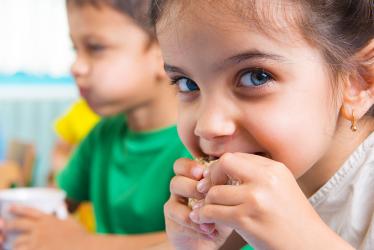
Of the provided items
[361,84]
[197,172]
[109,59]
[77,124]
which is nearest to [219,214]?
[197,172]

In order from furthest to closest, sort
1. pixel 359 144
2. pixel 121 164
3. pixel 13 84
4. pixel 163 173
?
pixel 13 84
pixel 121 164
pixel 163 173
pixel 359 144

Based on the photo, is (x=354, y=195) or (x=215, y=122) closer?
(x=215, y=122)

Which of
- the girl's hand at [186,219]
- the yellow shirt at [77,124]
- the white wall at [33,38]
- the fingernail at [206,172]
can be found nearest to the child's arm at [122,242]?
the girl's hand at [186,219]

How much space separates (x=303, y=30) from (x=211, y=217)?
0.27 metres

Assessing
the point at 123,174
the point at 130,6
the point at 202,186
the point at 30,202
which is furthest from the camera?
the point at 123,174

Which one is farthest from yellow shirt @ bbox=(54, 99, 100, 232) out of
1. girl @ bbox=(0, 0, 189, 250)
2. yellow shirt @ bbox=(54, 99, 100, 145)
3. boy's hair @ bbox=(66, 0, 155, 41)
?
boy's hair @ bbox=(66, 0, 155, 41)

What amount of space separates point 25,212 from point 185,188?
446mm

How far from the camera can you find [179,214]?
819 millimetres

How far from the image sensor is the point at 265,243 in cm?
66

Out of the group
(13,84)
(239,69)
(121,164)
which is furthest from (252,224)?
(13,84)

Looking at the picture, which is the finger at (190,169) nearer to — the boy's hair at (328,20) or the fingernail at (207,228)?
the fingernail at (207,228)

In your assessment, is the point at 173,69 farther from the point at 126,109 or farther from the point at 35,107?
the point at 35,107

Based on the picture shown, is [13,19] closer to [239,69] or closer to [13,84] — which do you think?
[13,84]

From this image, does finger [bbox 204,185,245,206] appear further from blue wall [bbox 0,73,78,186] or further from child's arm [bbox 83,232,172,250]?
blue wall [bbox 0,73,78,186]
